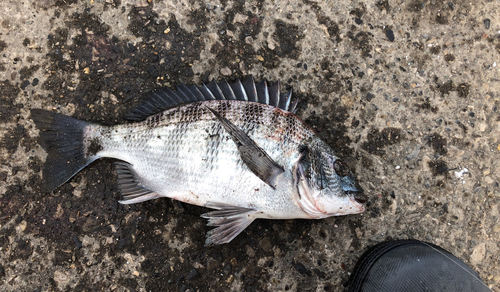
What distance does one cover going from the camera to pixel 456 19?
2.77m

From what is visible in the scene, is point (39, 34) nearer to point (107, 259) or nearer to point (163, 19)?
point (163, 19)

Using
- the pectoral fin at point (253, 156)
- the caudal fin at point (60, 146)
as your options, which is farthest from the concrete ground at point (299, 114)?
the pectoral fin at point (253, 156)

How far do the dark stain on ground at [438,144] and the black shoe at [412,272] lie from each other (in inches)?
34.0

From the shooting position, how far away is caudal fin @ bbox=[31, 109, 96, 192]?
2428 mm

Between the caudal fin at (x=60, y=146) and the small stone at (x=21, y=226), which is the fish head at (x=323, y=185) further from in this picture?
the small stone at (x=21, y=226)

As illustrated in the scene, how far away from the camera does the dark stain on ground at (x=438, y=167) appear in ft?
8.79

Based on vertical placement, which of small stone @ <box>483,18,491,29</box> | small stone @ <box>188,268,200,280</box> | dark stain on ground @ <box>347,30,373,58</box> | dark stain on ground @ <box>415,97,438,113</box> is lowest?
small stone @ <box>188,268,200,280</box>

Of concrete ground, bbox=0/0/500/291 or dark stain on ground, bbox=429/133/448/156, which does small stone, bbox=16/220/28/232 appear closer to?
concrete ground, bbox=0/0/500/291

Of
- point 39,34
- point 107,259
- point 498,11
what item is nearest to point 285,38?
point 498,11

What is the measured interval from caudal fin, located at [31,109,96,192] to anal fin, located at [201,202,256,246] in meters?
1.14

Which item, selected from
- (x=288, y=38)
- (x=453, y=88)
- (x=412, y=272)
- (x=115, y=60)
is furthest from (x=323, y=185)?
(x=115, y=60)

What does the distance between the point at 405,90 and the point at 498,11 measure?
1.17 m

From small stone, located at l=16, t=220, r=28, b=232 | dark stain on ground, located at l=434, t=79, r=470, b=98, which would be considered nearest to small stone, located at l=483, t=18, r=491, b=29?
dark stain on ground, located at l=434, t=79, r=470, b=98

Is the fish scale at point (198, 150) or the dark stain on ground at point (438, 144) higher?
the dark stain on ground at point (438, 144)
